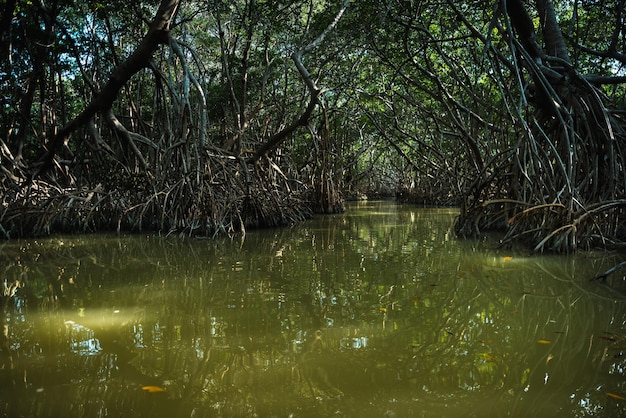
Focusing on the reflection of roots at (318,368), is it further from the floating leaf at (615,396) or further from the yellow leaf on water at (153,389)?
the floating leaf at (615,396)

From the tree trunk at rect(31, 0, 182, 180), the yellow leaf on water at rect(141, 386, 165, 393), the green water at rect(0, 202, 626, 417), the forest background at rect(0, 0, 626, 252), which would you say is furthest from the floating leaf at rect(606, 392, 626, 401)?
the tree trunk at rect(31, 0, 182, 180)

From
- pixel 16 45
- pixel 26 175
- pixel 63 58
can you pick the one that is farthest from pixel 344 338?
pixel 63 58

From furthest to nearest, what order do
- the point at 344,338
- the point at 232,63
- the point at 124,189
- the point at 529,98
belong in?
the point at 232,63
the point at 124,189
the point at 529,98
the point at 344,338

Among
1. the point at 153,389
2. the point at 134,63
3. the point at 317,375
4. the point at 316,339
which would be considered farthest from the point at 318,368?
the point at 134,63

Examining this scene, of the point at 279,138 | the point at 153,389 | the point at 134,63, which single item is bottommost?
the point at 153,389

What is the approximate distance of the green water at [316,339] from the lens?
1.60m

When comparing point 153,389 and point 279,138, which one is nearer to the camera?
point 153,389

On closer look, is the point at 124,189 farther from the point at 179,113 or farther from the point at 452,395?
the point at 452,395

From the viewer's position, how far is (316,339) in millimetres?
2197

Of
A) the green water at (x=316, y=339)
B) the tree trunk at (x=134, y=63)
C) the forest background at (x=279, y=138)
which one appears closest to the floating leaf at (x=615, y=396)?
the green water at (x=316, y=339)

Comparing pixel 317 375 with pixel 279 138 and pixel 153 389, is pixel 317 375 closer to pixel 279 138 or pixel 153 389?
pixel 153 389

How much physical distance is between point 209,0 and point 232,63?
166 centimetres

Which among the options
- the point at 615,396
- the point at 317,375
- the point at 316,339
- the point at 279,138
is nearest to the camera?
the point at 615,396

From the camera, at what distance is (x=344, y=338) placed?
7.25ft
